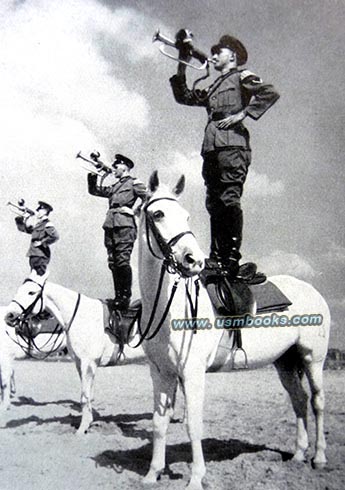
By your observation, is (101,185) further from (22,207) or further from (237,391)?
(237,391)

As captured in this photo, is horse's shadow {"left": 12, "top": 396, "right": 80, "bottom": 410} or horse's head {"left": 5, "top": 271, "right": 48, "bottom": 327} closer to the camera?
horse's head {"left": 5, "top": 271, "right": 48, "bottom": 327}

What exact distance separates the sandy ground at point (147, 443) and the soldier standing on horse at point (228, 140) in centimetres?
95

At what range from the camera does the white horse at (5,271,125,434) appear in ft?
12.9

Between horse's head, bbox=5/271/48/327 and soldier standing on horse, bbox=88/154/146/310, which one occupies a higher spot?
soldier standing on horse, bbox=88/154/146/310

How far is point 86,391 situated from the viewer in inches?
148

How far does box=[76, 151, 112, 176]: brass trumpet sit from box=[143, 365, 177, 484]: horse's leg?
1.67 meters

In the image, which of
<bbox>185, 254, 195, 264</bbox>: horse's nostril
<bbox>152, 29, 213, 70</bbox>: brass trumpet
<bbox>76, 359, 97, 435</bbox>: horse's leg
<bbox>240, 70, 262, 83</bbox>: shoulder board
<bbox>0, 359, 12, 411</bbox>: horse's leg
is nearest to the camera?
<bbox>185, 254, 195, 264</bbox>: horse's nostril

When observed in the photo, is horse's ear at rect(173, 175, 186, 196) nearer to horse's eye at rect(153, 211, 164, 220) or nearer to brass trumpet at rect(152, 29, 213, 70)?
horse's eye at rect(153, 211, 164, 220)

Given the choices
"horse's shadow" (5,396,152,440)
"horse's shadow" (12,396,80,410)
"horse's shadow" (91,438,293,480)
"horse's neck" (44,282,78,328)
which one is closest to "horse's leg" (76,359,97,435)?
"horse's shadow" (5,396,152,440)

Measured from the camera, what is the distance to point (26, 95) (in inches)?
139

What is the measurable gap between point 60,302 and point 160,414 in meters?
1.66

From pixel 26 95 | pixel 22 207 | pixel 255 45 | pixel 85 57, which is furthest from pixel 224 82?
pixel 22 207

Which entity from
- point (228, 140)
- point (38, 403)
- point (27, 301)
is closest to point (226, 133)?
point (228, 140)

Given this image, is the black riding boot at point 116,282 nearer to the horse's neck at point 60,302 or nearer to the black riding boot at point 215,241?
the horse's neck at point 60,302
